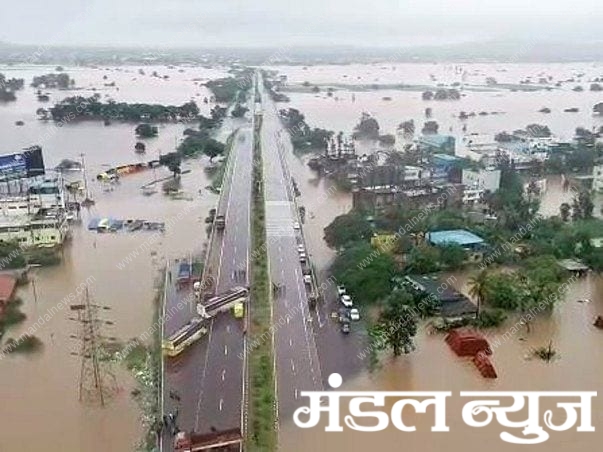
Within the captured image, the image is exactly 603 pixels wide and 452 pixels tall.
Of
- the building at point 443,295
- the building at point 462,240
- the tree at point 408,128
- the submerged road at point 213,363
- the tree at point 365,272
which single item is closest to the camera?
the submerged road at point 213,363

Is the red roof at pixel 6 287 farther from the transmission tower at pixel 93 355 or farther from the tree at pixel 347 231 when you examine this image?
the tree at pixel 347 231

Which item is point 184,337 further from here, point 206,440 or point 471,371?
point 471,371

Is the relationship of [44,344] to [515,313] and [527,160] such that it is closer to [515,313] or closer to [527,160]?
[515,313]

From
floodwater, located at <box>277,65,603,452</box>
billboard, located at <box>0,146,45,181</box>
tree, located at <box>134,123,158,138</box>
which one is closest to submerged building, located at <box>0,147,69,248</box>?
billboard, located at <box>0,146,45,181</box>

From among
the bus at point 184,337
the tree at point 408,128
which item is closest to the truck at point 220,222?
the bus at point 184,337

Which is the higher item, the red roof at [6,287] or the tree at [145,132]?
the tree at [145,132]

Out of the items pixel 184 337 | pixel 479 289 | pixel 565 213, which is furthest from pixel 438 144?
pixel 184 337

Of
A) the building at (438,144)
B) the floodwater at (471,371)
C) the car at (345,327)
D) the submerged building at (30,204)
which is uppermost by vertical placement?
the building at (438,144)

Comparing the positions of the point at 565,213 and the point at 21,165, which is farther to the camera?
the point at 21,165
